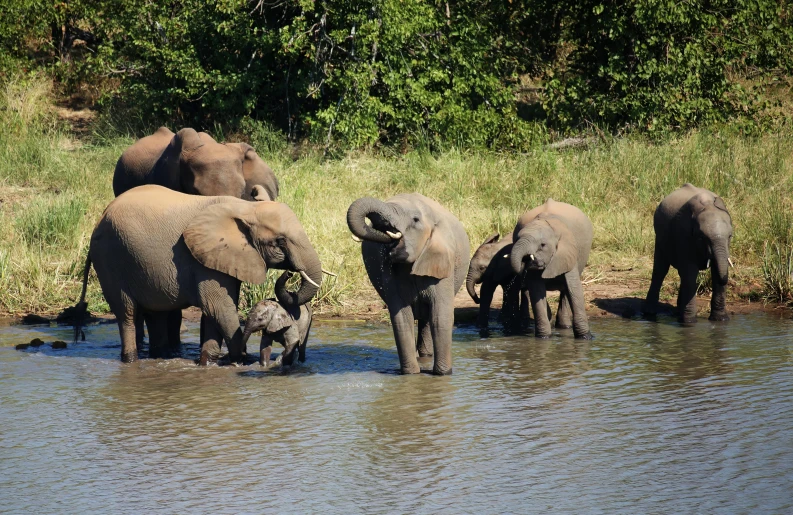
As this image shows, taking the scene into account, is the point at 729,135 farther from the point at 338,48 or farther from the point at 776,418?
the point at 776,418

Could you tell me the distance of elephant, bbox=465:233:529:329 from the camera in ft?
35.0

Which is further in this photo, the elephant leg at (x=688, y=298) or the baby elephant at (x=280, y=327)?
the elephant leg at (x=688, y=298)

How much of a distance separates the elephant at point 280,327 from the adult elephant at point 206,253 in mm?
139

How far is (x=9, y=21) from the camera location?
1891cm

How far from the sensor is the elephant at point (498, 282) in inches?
420

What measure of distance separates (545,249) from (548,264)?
16cm

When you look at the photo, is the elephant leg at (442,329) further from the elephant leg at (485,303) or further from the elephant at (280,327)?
the elephant leg at (485,303)

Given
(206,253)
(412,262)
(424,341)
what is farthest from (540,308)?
(206,253)

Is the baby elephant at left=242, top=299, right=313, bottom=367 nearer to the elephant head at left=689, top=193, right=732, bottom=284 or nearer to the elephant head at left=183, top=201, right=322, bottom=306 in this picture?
the elephant head at left=183, top=201, right=322, bottom=306

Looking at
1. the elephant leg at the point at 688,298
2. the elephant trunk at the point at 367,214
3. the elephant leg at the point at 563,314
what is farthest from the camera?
the elephant leg at the point at 688,298

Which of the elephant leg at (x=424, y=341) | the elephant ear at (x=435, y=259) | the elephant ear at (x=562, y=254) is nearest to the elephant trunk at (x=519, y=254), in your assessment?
the elephant ear at (x=562, y=254)

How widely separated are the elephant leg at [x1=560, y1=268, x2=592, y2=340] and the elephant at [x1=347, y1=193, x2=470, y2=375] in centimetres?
157

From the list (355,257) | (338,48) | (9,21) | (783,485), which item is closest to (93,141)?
(9,21)

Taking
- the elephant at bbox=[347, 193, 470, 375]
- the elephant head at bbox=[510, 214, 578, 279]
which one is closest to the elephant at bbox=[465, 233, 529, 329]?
the elephant head at bbox=[510, 214, 578, 279]
